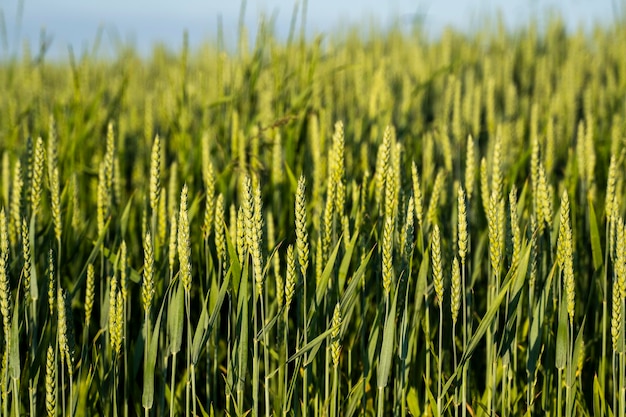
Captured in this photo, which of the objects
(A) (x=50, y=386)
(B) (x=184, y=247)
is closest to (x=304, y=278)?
(B) (x=184, y=247)

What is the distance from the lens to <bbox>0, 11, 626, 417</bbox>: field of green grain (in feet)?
2.85

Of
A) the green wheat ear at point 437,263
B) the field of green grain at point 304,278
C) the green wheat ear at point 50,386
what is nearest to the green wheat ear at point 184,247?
the field of green grain at point 304,278

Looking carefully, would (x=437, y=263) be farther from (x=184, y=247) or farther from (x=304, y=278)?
(x=184, y=247)

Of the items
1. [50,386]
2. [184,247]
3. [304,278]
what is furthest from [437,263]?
[50,386]

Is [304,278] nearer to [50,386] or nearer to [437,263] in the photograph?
[437,263]

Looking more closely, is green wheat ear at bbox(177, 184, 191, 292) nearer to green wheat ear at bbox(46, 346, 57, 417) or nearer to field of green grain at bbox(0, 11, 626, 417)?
field of green grain at bbox(0, 11, 626, 417)

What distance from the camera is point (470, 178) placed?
3.65 ft

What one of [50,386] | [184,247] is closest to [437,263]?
[184,247]

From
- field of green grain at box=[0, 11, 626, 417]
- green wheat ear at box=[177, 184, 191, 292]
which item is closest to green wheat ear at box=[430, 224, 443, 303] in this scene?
field of green grain at box=[0, 11, 626, 417]

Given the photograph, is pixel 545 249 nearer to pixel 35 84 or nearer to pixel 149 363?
pixel 149 363

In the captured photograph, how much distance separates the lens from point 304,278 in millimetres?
854

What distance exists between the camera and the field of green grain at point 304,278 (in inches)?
34.2

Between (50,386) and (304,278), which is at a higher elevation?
(304,278)

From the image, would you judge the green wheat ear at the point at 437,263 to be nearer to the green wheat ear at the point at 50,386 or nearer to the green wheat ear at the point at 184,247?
the green wheat ear at the point at 184,247
